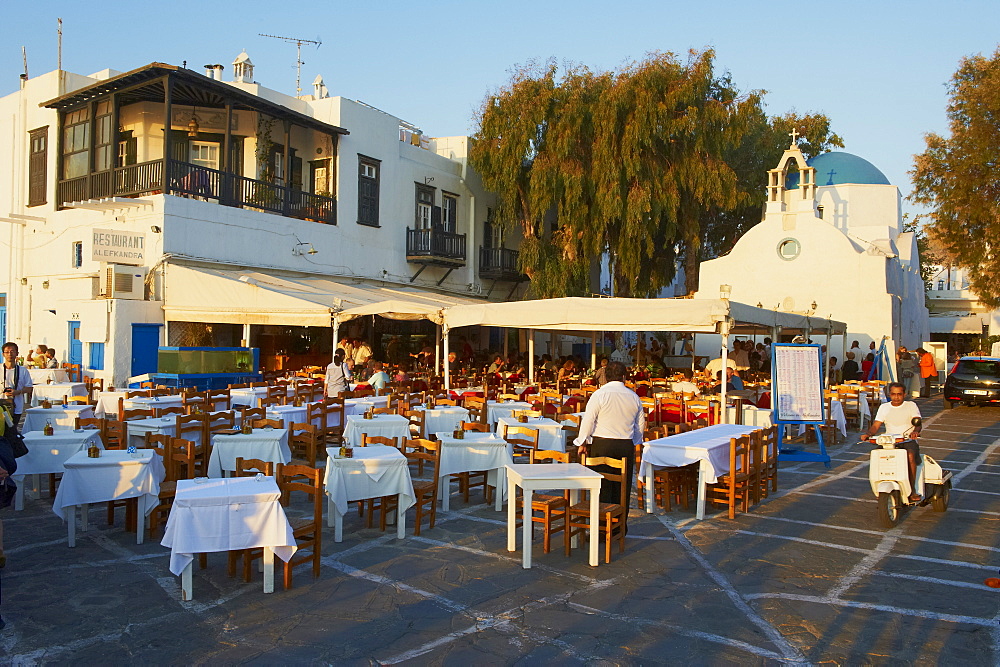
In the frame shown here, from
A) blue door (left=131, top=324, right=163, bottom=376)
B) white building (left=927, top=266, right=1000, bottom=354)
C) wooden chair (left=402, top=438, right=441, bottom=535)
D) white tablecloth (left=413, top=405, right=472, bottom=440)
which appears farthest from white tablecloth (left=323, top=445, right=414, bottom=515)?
white building (left=927, top=266, right=1000, bottom=354)

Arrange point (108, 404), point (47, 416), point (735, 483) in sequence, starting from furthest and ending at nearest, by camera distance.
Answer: point (108, 404)
point (47, 416)
point (735, 483)

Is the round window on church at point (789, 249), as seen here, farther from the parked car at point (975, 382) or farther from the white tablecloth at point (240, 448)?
the white tablecloth at point (240, 448)

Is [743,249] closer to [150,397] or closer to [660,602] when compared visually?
[150,397]

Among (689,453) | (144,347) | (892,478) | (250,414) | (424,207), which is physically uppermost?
(424,207)

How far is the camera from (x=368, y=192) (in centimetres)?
2312

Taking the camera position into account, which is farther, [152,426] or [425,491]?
[152,426]

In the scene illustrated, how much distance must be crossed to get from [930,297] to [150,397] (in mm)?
48551

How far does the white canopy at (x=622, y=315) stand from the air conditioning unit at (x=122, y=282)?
7.29 metres

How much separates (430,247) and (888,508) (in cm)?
1873

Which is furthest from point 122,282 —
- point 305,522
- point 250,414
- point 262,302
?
point 305,522

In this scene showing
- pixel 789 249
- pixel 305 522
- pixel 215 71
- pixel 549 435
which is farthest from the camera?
pixel 789 249

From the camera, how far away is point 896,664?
14.3ft

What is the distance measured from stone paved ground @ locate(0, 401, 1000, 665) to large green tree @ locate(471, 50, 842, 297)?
1729 cm

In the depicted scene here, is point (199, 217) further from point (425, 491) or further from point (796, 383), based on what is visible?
point (796, 383)
